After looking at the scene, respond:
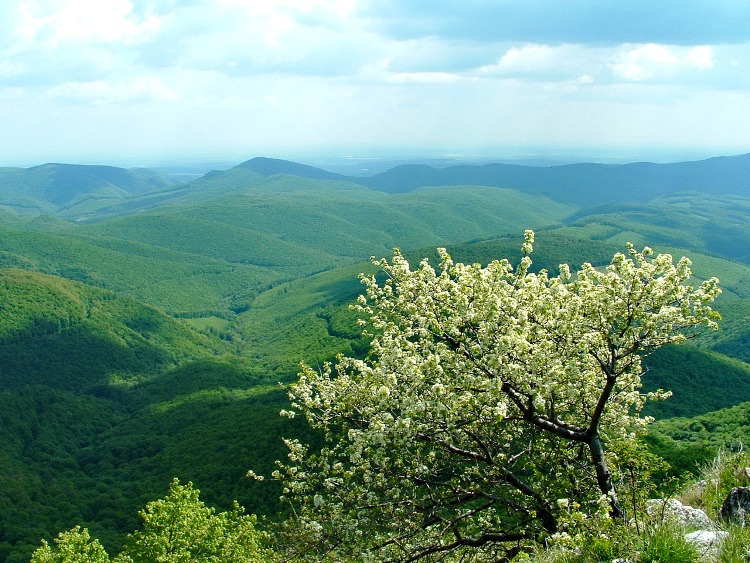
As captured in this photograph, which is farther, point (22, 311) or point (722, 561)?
point (22, 311)

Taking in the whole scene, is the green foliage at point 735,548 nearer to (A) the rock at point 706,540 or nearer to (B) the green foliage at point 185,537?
(A) the rock at point 706,540

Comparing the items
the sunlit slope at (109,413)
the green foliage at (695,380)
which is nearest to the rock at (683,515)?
the sunlit slope at (109,413)

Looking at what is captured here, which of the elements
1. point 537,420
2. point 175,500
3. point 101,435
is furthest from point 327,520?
point 101,435

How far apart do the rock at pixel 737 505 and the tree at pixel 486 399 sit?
2.08 metres

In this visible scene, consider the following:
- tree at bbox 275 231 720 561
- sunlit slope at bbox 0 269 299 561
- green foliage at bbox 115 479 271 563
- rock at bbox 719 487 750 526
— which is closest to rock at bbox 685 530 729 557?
rock at bbox 719 487 750 526

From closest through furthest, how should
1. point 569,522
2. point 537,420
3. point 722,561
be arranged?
1. point 722,561
2. point 569,522
3. point 537,420

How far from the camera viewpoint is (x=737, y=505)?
30.9 feet

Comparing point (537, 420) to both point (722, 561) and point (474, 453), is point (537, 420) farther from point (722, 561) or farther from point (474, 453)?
point (722, 561)

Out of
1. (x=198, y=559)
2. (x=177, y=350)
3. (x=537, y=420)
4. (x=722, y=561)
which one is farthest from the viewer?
(x=177, y=350)

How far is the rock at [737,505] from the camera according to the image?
30.2 ft

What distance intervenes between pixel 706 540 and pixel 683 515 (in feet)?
5.53

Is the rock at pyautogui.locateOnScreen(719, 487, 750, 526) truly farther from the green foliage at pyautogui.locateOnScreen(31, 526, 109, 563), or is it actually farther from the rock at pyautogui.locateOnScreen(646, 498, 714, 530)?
the green foliage at pyautogui.locateOnScreen(31, 526, 109, 563)

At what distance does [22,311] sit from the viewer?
15488cm

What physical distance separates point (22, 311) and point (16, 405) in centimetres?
4689
